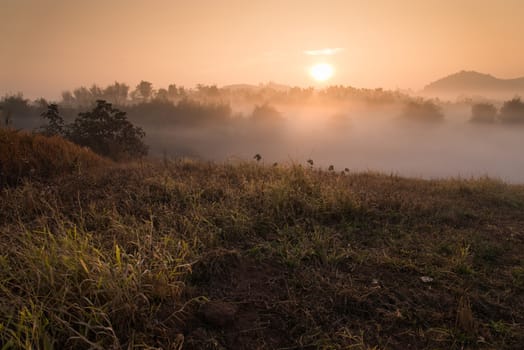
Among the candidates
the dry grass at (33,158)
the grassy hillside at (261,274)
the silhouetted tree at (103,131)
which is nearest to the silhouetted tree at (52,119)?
the silhouetted tree at (103,131)

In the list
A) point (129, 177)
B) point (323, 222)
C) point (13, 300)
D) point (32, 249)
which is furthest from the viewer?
point (129, 177)

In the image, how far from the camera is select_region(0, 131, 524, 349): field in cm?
237

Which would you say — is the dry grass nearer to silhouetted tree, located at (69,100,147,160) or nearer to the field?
the field

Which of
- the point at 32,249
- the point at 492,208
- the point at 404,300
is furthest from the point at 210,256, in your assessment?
the point at 492,208

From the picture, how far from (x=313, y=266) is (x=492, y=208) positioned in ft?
17.2

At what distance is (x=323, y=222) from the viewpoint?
16.4ft

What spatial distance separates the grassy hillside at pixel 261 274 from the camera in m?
2.37

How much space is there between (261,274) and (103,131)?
18229 mm

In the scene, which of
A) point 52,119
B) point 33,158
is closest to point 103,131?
point 52,119

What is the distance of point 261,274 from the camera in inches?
132

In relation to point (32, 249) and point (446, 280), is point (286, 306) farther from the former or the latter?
point (32, 249)

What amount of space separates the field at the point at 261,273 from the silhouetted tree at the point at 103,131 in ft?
43.9

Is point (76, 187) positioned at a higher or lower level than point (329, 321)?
higher

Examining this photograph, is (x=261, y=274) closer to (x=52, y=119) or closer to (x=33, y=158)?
(x=33, y=158)
